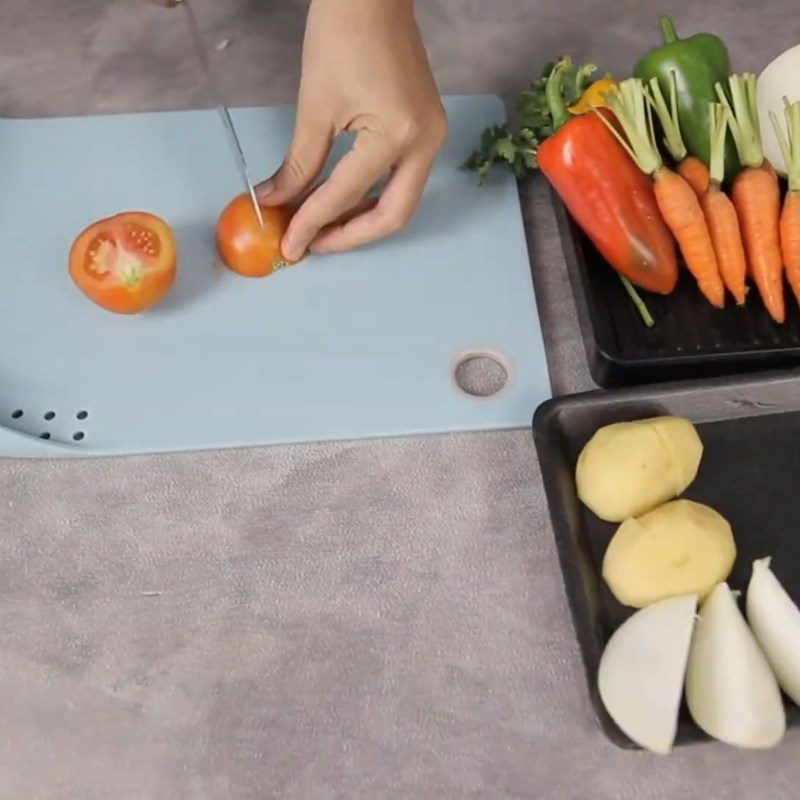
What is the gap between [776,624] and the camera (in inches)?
28.1

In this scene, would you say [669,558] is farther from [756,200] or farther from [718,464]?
[756,200]

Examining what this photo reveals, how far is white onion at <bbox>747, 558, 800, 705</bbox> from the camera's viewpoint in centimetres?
70

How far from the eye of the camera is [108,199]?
39.6 inches

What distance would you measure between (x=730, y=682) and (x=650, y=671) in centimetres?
6

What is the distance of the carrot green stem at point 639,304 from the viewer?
0.89 metres

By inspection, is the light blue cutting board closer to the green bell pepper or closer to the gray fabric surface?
the gray fabric surface

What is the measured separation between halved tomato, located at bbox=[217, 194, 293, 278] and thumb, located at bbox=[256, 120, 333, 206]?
16 mm

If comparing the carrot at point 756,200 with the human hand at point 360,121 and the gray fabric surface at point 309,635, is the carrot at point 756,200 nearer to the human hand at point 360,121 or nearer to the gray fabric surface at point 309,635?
the gray fabric surface at point 309,635

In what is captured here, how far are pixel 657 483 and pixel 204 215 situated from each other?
1.81 feet

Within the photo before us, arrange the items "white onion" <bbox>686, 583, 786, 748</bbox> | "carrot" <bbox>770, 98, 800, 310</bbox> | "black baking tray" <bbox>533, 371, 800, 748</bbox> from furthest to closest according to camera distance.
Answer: "carrot" <bbox>770, 98, 800, 310</bbox> < "black baking tray" <bbox>533, 371, 800, 748</bbox> < "white onion" <bbox>686, 583, 786, 748</bbox>

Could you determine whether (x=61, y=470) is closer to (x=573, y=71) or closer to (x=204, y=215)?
(x=204, y=215)

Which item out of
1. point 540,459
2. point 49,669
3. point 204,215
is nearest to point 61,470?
point 49,669

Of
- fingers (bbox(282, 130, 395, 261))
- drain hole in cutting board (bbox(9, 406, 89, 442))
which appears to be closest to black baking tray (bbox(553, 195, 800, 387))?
fingers (bbox(282, 130, 395, 261))

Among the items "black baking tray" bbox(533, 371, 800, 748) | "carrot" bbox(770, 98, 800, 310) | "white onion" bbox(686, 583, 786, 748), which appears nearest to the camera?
"white onion" bbox(686, 583, 786, 748)
